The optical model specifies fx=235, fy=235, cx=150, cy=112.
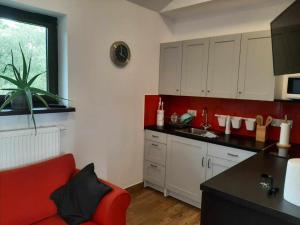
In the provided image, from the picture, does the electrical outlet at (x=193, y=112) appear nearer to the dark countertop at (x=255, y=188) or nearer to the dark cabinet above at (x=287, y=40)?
the dark countertop at (x=255, y=188)

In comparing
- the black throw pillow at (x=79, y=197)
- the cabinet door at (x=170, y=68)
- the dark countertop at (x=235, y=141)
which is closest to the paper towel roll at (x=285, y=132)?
the dark countertop at (x=235, y=141)

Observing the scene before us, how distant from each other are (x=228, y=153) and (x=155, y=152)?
39.6 inches

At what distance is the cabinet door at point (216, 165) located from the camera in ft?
8.14

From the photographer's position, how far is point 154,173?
124 inches

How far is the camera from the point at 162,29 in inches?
129

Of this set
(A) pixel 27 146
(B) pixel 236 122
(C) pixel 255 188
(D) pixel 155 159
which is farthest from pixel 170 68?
(C) pixel 255 188

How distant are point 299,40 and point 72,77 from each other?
1.94m

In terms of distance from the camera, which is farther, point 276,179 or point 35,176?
point 35,176

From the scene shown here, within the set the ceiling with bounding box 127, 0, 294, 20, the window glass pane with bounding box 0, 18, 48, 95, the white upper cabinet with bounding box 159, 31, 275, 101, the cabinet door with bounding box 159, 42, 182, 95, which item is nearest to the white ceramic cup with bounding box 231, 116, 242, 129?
the white upper cabinet with bounding box 159, 31, 275, 101

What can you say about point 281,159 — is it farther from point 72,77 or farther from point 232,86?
point 72,77

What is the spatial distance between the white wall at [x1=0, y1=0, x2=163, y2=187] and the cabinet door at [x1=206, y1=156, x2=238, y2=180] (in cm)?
99

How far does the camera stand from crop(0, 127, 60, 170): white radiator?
185cm

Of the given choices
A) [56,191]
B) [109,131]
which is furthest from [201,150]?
[56,191]

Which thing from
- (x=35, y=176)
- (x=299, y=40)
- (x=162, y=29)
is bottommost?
(x=35, y=176)
